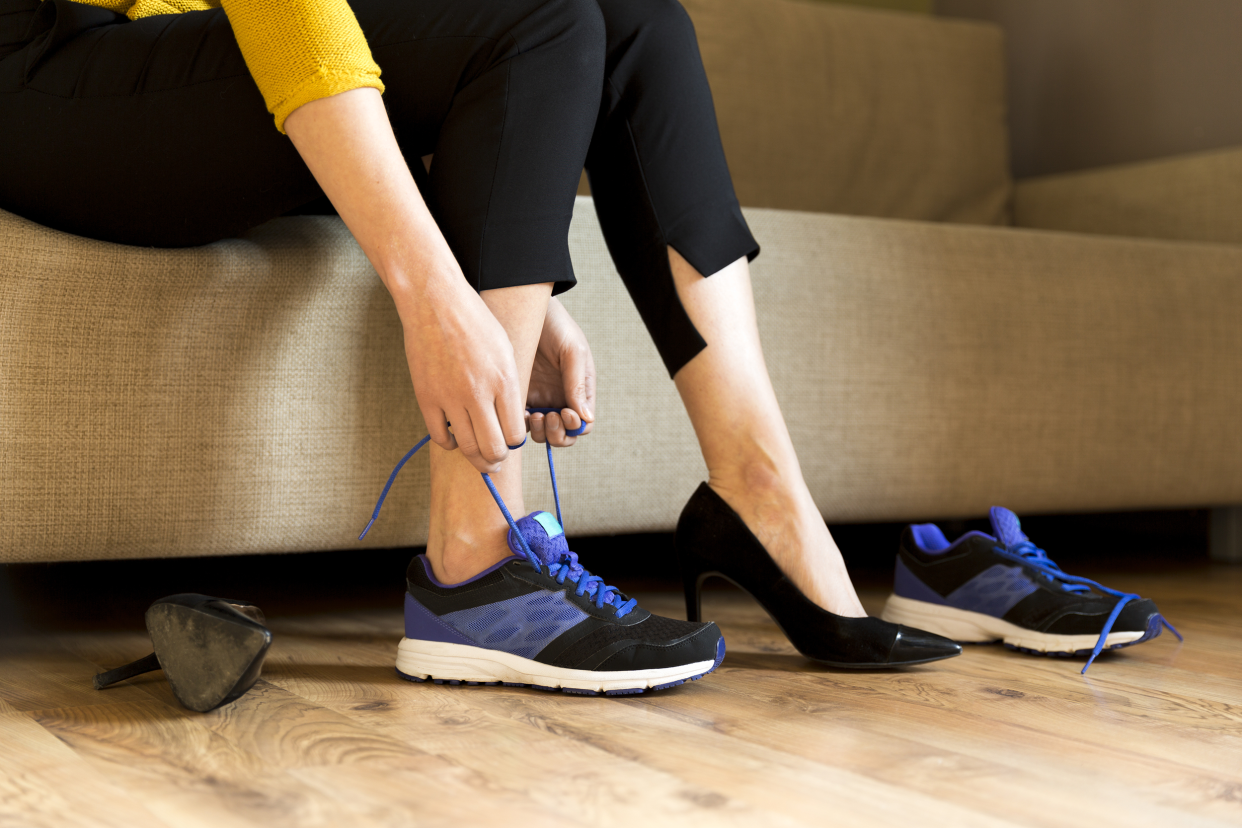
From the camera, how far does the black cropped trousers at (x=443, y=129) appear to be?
29.1 inches

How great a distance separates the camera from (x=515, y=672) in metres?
0.77

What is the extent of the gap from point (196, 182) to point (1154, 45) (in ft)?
6.13

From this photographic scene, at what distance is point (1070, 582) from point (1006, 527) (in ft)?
0.25

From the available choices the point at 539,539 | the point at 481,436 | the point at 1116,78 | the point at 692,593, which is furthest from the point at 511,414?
the point at 1116,78

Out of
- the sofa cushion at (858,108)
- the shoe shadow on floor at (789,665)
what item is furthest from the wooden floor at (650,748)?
the sofa cushion at (858,108)

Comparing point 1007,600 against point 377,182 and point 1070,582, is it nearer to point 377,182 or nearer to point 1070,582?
point 1070,582

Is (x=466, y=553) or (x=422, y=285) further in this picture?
(x=466, y=553)

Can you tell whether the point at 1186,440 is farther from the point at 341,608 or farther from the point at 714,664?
the point at 341,608

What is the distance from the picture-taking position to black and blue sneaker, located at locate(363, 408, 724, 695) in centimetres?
74

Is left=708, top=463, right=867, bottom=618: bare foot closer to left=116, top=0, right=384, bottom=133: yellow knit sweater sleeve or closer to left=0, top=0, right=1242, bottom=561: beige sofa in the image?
left=0, top=0, right=1242, bottom=561: beige sofa

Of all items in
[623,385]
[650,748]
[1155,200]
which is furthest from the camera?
[1155,200]

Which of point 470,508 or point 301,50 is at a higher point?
point 301,50

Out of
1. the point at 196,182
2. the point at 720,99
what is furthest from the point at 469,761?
the point at 720,99

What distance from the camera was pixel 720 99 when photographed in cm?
191
